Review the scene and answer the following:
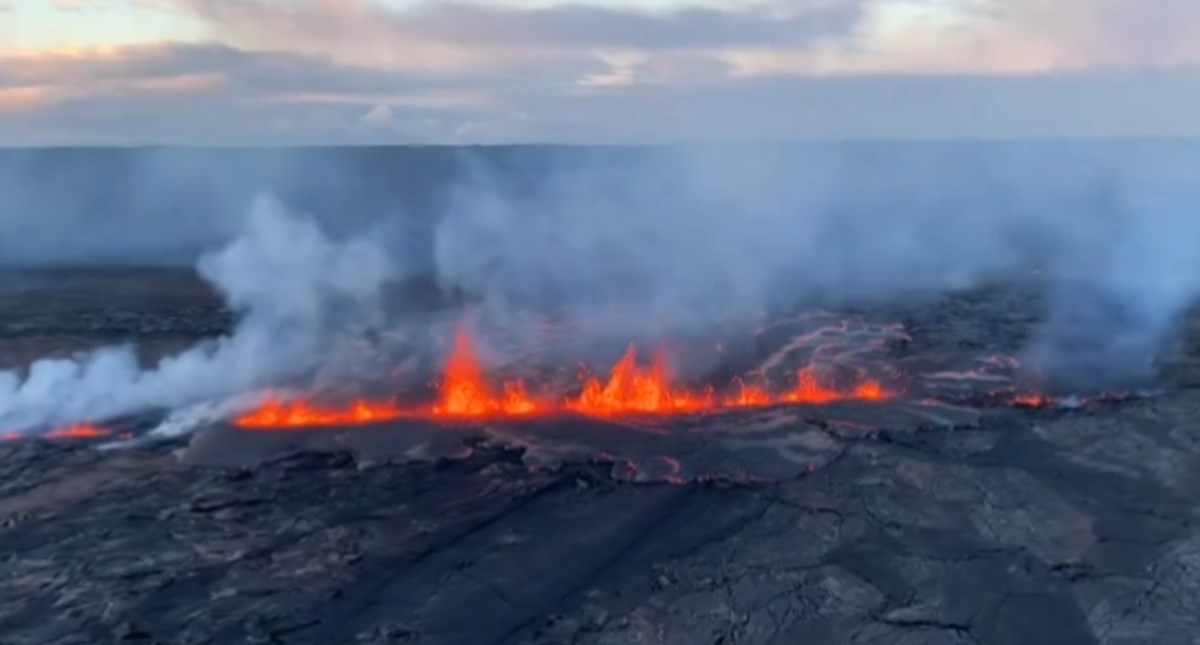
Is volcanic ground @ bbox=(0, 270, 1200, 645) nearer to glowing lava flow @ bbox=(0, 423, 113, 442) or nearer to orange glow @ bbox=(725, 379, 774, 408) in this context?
glowing lava flow @ bbox=(0, 423, 113, 442)

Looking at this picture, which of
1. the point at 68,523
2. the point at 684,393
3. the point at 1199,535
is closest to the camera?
the point at 1199,535

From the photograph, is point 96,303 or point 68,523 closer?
point 68,523

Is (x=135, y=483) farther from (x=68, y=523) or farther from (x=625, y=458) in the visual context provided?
(x=625, y=458)

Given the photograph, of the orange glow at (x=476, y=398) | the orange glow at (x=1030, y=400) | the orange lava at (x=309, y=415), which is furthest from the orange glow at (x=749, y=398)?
the orange lava at (x=309, y=415)

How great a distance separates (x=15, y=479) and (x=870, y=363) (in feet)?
66.5

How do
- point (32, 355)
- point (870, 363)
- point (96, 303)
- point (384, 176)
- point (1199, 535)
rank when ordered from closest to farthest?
point (1199, 535) → point (870, 363) → point (32, 355) → point (96, 303) → point (384, 176)

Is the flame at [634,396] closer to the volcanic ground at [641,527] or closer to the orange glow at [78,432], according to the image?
the volcanic ground at [641,527]

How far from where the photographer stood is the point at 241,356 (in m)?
28.4

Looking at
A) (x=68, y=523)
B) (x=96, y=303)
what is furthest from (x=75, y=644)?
(x=96, y=303)

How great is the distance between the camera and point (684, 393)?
24.8 metres

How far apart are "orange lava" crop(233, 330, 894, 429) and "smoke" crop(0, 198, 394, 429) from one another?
306 centimetres

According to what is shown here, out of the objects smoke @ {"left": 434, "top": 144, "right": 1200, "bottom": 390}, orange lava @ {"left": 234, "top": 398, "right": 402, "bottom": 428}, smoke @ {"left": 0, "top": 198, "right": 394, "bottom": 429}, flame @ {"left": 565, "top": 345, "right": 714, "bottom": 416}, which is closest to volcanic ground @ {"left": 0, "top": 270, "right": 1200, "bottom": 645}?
orange lava @ {"left": 234, "top": 398, "right": 402, "bottom": 428}

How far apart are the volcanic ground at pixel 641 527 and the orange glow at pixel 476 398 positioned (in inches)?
34.2

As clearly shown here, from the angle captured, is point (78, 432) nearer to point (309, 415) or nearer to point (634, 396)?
point (309, 415)
